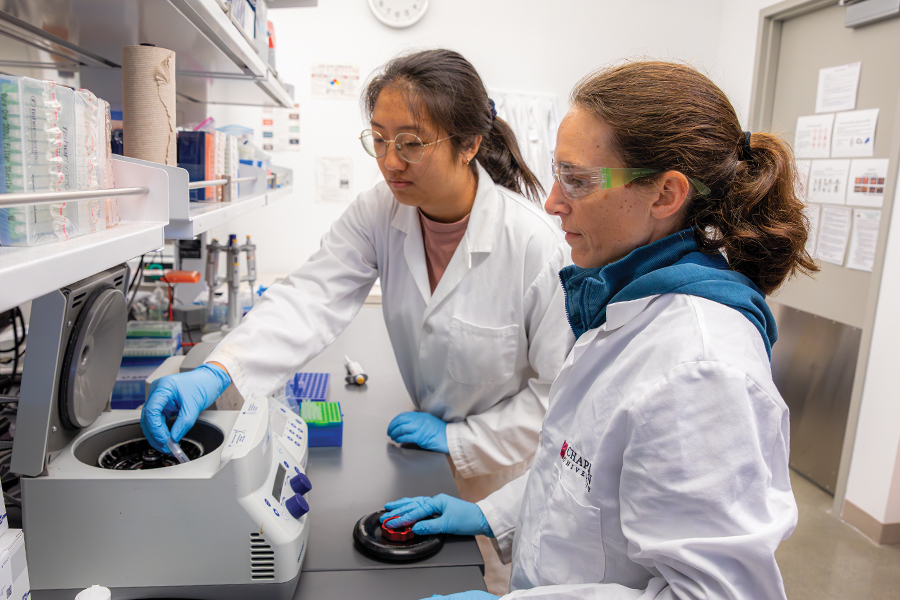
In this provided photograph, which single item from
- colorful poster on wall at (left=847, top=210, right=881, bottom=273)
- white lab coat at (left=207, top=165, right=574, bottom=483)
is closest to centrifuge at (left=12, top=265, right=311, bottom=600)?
white lab coat at (left=207, top=165, right=574, bottom=483)

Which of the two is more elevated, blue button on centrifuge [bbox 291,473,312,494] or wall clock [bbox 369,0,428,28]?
wall clock [bbox 369,0,428,28]

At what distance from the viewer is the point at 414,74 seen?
1.47 metres

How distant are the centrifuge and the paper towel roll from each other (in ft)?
0.84

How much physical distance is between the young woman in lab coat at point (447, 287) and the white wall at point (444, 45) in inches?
93.2

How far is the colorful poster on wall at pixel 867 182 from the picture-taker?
2.82 metres

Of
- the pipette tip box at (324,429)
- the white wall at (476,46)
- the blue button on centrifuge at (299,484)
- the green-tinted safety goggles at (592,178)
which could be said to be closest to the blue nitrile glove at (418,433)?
the pipette tip box at (324,429)

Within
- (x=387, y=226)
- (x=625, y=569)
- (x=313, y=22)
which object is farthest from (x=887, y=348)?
(x=313, y=22)

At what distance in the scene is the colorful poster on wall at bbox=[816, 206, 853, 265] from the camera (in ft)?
9.93

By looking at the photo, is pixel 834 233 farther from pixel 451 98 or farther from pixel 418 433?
pixel 418 433

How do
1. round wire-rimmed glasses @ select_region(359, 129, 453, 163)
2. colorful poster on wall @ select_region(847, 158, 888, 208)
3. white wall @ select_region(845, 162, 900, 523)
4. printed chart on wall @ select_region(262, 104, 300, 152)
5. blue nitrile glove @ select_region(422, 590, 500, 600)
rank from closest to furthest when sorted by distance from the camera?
1. blue nitrile glove @ select_region(422, 590, 500, 600)
2. round wire-rimmed glasses @ select_region(359, 129, 453, 163)
3. white wall @ select_region(845, 162, 900, 523)
4. colorful poster on wall @ select_region(847, 158, 888, 208)
5. printed chart on wall @ select_region(262, 104, 300, 152)

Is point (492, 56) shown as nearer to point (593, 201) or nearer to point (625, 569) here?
point (593, 201)

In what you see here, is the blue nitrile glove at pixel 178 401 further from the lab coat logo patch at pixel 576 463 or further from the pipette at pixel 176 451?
the lab coat logo patch at pixel 576 463

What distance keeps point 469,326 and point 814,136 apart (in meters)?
2.74

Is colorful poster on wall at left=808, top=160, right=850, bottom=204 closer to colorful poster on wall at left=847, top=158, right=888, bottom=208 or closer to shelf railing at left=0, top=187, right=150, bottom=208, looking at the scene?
colorful poster on wall at left=847, top=158, right=888, bottom=208
